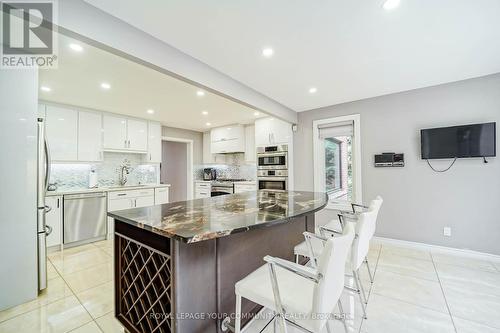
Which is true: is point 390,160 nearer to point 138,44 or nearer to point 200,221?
point 200,221

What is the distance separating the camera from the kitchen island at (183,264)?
1.17 m

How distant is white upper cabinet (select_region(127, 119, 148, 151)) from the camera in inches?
173

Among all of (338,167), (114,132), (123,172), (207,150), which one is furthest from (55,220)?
(338,167)

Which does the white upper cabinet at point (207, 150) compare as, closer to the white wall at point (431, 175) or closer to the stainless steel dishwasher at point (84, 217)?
the stainless steel dishwasher at point (84, 217)

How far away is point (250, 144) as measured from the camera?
5.20m

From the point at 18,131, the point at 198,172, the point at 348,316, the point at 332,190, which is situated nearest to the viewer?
the point at 348,316

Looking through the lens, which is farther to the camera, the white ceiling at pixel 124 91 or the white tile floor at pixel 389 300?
the white ceiling at pixel 124 91

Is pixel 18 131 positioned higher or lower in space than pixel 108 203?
higher

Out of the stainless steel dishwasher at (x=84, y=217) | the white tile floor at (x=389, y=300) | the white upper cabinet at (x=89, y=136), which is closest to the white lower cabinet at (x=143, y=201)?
the stainless steel dishwasher at (x=84, y=217)

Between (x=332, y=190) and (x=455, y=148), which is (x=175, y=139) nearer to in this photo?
(x=332, y=190)

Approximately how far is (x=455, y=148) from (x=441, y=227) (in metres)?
1.11

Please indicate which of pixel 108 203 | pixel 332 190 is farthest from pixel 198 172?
pixel 332 190

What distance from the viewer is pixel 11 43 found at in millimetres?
1836

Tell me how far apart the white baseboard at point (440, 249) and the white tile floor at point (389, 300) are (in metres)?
0.10
